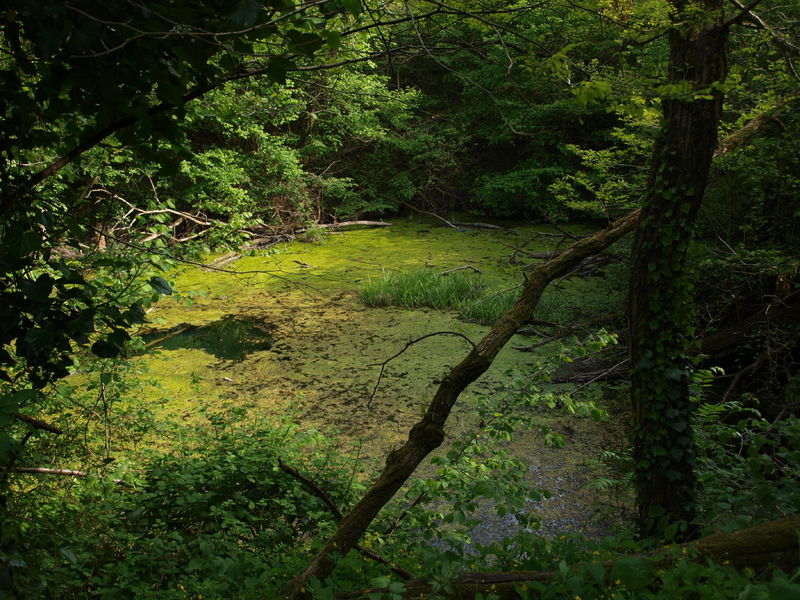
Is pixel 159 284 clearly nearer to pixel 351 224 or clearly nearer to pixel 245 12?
pixel 245 12

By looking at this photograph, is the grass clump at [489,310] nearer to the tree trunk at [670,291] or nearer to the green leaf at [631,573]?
the tree trunk at [670,291]

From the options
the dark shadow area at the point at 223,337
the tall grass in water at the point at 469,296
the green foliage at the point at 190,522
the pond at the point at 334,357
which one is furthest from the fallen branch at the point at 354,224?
the green foliage at the point at 190,522

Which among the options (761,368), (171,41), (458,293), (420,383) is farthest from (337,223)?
(171,41)

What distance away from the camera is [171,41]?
1.32 metres

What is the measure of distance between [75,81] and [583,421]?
3.87 meters

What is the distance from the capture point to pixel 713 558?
4.69 feet

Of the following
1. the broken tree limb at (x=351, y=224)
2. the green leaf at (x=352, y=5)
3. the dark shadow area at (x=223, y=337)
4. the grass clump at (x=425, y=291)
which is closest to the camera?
the green leaf at (x=352, y=5)

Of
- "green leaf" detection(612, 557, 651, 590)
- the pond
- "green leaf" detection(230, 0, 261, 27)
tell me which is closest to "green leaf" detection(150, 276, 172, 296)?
"green leaf" detection(230, 0, 261, 27)

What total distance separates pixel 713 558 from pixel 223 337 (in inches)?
200

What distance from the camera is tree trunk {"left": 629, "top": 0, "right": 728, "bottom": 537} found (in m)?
2.27

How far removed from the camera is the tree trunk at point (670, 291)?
89.3 inches

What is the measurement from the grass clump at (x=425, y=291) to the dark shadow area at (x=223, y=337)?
1283mm

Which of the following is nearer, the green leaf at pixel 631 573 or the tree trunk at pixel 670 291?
the green leaf at pixel 631 573

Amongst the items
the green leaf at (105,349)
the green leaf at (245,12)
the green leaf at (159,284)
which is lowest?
the green leaf at (105,349)
